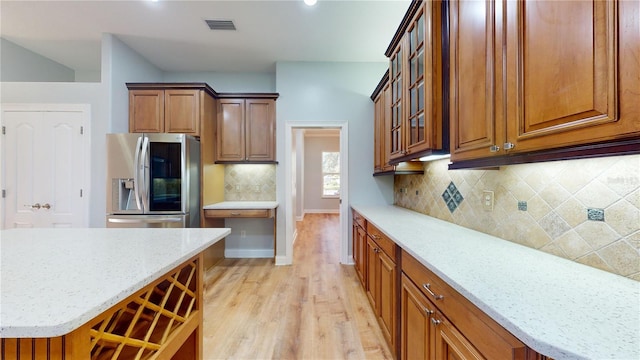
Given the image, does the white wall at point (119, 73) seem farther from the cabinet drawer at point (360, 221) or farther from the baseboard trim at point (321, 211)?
the baseboard trim at point (321, 211)

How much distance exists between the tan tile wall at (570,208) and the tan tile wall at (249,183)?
2.87 meters

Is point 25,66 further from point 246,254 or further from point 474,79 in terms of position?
point 474,79

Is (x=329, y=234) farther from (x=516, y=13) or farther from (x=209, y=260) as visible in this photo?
(x=516, y=13)

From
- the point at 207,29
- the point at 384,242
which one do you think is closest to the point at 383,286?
the point at 384,242

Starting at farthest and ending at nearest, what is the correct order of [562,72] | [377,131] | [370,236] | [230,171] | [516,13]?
[230,171], [377,131], [370,236], [516,13], [562,72]

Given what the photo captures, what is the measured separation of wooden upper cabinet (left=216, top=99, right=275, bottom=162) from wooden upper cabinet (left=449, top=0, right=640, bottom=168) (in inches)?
109

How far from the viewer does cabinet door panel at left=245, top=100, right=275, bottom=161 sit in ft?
12.2

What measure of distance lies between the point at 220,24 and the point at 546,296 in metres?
3.49

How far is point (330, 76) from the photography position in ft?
12.2

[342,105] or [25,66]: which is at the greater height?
[25,66]

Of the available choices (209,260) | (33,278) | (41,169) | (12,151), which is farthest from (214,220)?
(33,278)

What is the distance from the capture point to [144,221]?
9.81 ft

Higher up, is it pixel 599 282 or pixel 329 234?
pixel 599 282

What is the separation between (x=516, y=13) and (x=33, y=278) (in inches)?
78.3
